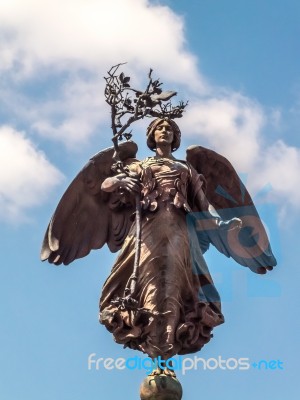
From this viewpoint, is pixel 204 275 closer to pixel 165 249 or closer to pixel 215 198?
pixel 165 249

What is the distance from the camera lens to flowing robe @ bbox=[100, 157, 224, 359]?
10.6m

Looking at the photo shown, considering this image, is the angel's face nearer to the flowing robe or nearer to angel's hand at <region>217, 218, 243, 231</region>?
the flowing robe

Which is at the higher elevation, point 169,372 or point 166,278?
point 166,278

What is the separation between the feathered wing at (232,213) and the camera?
11.8 meters

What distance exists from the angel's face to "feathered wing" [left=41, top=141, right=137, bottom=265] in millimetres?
320

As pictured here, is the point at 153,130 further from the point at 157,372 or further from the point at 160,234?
the point at 157,372

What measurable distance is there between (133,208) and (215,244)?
102cm

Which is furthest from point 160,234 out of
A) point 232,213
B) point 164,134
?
point 232,213

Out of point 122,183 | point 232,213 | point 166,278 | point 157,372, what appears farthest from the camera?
point 232,213

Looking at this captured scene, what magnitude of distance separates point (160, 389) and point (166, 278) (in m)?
1.21

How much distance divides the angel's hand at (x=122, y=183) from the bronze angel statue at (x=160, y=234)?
0.01 meters

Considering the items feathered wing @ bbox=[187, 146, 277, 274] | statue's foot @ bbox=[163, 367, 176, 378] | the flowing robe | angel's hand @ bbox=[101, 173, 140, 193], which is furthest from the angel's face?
statue's foot @ bbox=[163, 367, 176, 378]

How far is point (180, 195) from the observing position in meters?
11.4

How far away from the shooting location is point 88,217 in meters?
12.2
